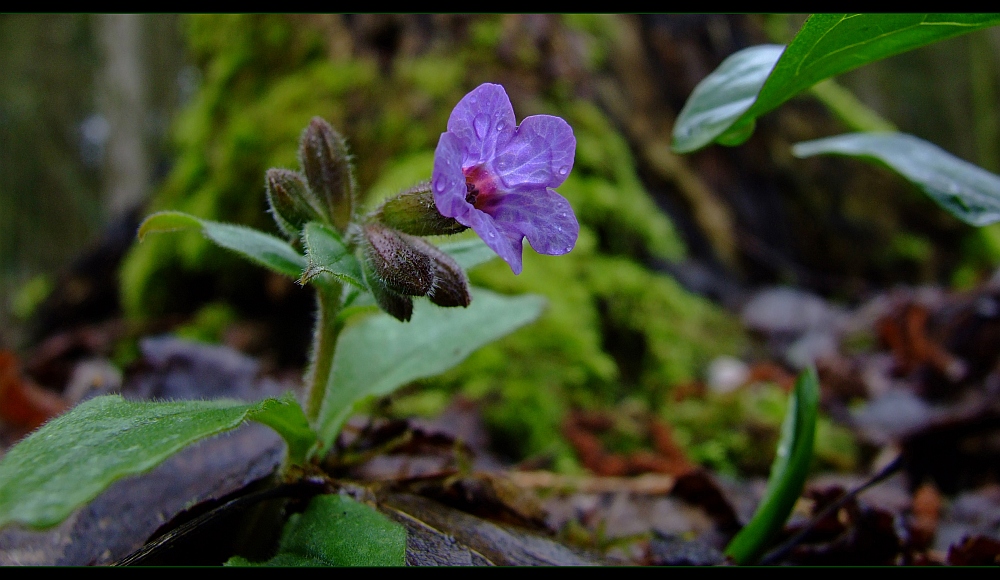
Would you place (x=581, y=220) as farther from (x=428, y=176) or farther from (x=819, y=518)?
(x=819, y=518)

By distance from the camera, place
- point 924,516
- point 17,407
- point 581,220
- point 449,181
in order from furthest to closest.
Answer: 1. point 581,220
2. point 17,407
3. point 924,516
4. point 449,181

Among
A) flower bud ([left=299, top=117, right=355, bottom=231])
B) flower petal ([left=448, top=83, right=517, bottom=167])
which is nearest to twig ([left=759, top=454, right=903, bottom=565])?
flower petal ([left=448, top=83, right=517, bottom=167])

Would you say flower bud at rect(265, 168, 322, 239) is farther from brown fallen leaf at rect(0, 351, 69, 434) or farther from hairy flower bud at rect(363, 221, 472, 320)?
brown fallen leaf at rect(0, 351, 69, 434)

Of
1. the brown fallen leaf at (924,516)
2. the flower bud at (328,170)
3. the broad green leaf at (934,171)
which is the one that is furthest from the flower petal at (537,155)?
the brown fallen leaf at (924,516)

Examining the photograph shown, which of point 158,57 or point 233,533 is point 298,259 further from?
point 158,57

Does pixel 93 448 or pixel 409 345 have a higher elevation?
pixel 93 448

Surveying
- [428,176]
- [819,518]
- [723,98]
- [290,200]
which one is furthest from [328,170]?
[428,176]

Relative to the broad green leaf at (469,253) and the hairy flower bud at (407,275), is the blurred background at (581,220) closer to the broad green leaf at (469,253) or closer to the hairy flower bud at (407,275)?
the broad green leaf at (469,253)
